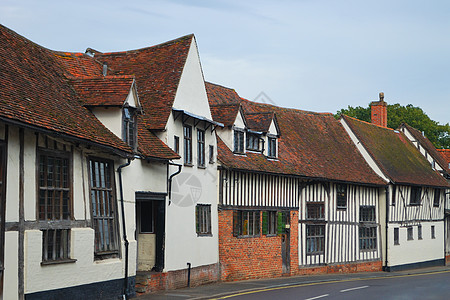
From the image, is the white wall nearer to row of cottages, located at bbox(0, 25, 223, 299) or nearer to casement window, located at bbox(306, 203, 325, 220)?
casement window, located at bbox(306, 203, 325, 220)

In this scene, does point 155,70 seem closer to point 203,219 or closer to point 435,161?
point 203,219

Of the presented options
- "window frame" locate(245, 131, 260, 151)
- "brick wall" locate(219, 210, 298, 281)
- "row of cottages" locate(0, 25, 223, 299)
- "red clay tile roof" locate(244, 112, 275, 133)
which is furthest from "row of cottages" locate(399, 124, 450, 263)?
"row of cottages" locate(0, 25, 223, 299)

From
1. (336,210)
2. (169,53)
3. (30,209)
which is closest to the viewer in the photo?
(30,209)

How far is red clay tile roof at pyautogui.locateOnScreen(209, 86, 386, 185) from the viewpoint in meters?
26.4

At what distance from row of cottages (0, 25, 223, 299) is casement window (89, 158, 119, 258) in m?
0.03

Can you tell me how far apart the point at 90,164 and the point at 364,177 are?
20.6m

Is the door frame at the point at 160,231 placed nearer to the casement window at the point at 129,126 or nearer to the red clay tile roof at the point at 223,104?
the casement window at the point at 129,126

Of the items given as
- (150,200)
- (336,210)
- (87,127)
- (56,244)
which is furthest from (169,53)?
(336,210)

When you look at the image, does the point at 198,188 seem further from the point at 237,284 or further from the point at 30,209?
the point at 30,209

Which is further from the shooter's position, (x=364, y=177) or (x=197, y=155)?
(x=364, y=177)

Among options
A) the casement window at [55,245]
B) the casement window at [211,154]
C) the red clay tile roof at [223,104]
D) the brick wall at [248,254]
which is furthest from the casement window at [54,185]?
the red clay tile roof at [223,104]

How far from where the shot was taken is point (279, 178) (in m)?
27.7

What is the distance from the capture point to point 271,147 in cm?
2816

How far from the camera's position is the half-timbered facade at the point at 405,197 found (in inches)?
1412
